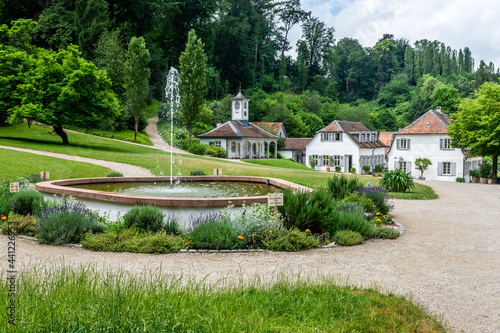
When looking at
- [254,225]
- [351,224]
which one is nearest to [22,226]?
[254,225]

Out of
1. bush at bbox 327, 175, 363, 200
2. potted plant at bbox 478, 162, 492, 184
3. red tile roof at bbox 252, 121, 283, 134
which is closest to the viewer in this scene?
bush at bbox 327, 175, 363, 200

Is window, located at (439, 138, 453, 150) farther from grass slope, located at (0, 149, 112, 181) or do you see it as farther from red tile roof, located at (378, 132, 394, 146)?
grass slope, located at (0, 149, 112, 181)

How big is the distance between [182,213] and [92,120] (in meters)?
22.9

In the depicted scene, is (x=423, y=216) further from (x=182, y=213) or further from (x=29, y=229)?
(x=29, y=229)

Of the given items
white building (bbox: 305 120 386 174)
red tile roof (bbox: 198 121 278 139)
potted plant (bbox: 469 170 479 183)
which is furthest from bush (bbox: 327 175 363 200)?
white building (bbox: 305 120 386 174)

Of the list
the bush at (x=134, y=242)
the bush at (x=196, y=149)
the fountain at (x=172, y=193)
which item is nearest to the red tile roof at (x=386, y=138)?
the bush at (x=196, y=149)

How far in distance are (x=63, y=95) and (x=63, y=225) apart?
22.5 meters

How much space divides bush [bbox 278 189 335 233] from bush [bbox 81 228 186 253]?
246cm

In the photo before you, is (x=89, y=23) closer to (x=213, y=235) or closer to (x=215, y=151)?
(x=215, y=151)

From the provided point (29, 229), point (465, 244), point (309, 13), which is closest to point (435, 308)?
point (465, 244)

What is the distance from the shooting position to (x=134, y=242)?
786 centimetres

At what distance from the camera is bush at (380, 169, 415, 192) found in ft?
63.0

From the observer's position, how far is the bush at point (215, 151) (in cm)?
4234

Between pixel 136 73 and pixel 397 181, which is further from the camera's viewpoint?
pixel 136 73
